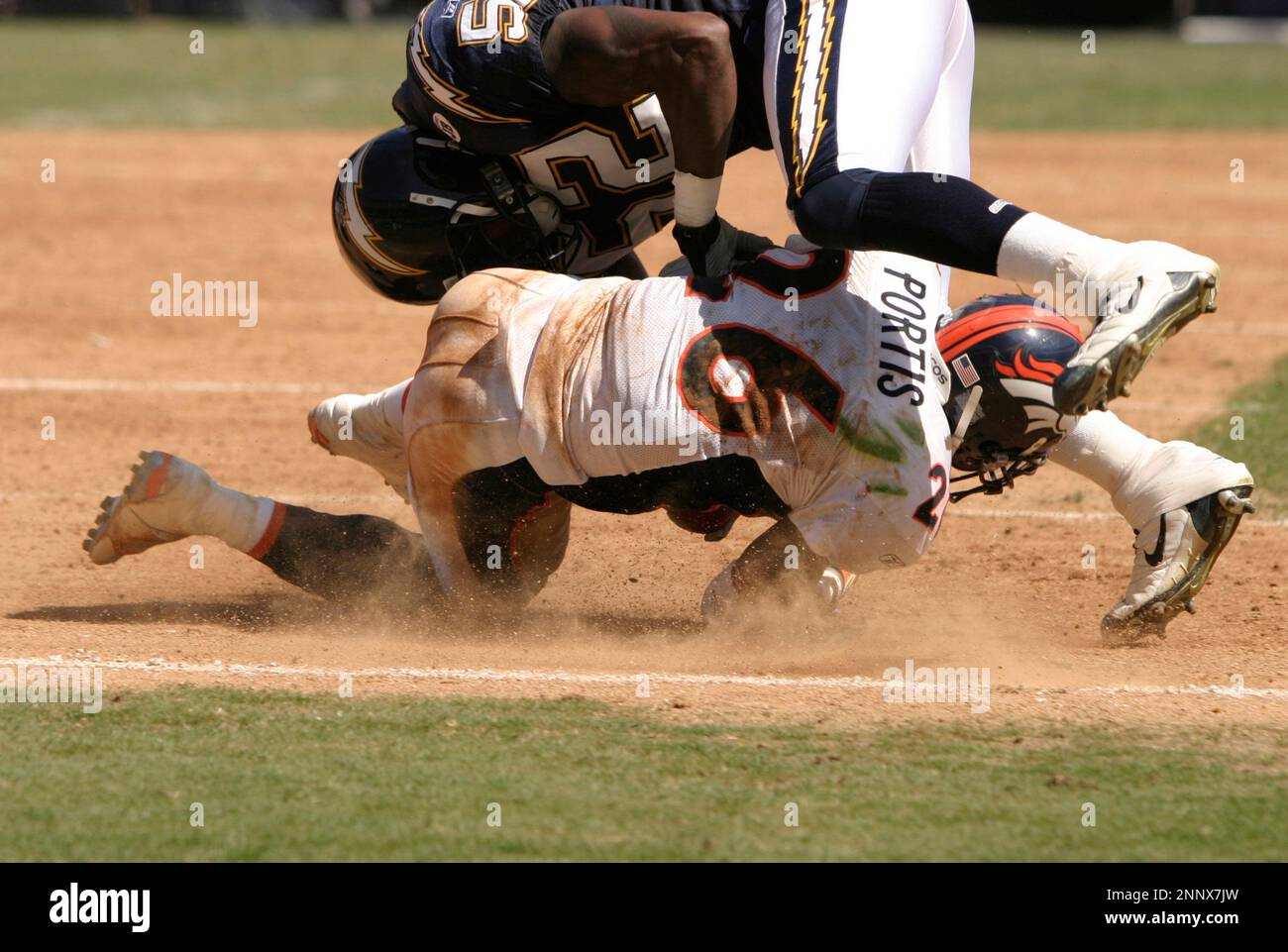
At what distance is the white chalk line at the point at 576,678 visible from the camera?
4.96 meters

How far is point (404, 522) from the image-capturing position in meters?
6.95

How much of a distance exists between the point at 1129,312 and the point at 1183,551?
1370mm

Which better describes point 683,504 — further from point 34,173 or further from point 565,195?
point 34,173

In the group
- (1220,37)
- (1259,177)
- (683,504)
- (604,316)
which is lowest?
(683,504)

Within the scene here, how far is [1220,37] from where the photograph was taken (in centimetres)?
3181

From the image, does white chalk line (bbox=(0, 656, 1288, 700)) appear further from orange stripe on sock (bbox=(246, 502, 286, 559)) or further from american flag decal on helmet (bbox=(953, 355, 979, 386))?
american flag decal on helmet (bbox=(953, 355, 979, 386))

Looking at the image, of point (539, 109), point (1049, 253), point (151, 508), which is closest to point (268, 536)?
point (151, 508)

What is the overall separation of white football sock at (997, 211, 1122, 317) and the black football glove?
3.97 feet

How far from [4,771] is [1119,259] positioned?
295cm

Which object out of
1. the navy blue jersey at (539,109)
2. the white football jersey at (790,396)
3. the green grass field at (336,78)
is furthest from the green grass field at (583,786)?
the green grass field at (336,78)

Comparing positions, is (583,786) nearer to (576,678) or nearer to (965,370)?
(576,678)
